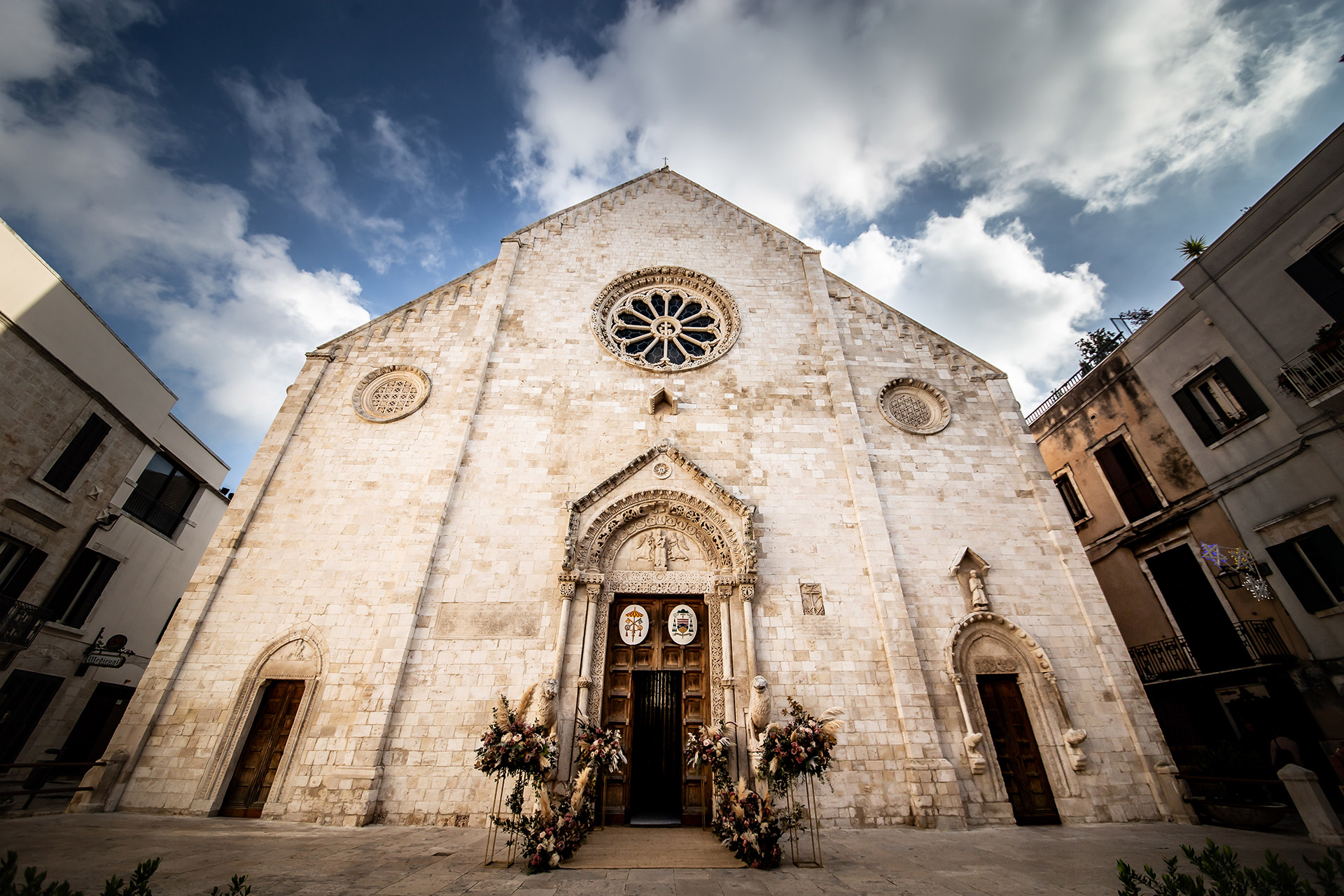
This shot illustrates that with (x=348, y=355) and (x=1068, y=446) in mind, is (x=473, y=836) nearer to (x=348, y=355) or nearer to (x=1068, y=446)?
(x=348, y=355)

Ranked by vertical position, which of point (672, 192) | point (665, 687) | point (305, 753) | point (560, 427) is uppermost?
point (672, 192)

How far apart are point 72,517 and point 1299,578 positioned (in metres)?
29.9

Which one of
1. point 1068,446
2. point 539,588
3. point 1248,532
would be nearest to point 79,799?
point 539,588

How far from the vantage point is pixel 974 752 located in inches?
385

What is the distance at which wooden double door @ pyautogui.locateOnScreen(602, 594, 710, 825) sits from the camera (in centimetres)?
984

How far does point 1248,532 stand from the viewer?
12117 mm

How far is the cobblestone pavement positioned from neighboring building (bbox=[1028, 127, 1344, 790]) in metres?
5.09

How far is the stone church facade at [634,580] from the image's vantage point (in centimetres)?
957

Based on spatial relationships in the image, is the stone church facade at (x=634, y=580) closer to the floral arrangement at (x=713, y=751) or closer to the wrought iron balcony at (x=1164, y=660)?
the floral arrangement at (x=713, y=751)

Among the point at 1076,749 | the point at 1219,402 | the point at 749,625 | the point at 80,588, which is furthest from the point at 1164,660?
the point at 80,588

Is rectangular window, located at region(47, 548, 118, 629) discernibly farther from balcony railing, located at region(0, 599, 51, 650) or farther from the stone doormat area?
the stone doormat area

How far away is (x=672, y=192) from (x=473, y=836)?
17.5m

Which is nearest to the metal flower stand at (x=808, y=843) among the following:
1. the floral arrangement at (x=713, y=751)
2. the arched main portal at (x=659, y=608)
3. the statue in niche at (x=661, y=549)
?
the floral arrangement at (x=713, y=751)

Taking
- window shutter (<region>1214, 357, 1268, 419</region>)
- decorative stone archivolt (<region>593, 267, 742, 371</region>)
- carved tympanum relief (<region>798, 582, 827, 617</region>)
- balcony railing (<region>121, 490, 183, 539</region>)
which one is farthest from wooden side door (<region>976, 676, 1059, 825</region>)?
balcony railing (<region>121, 490, 183, 539</region>)
